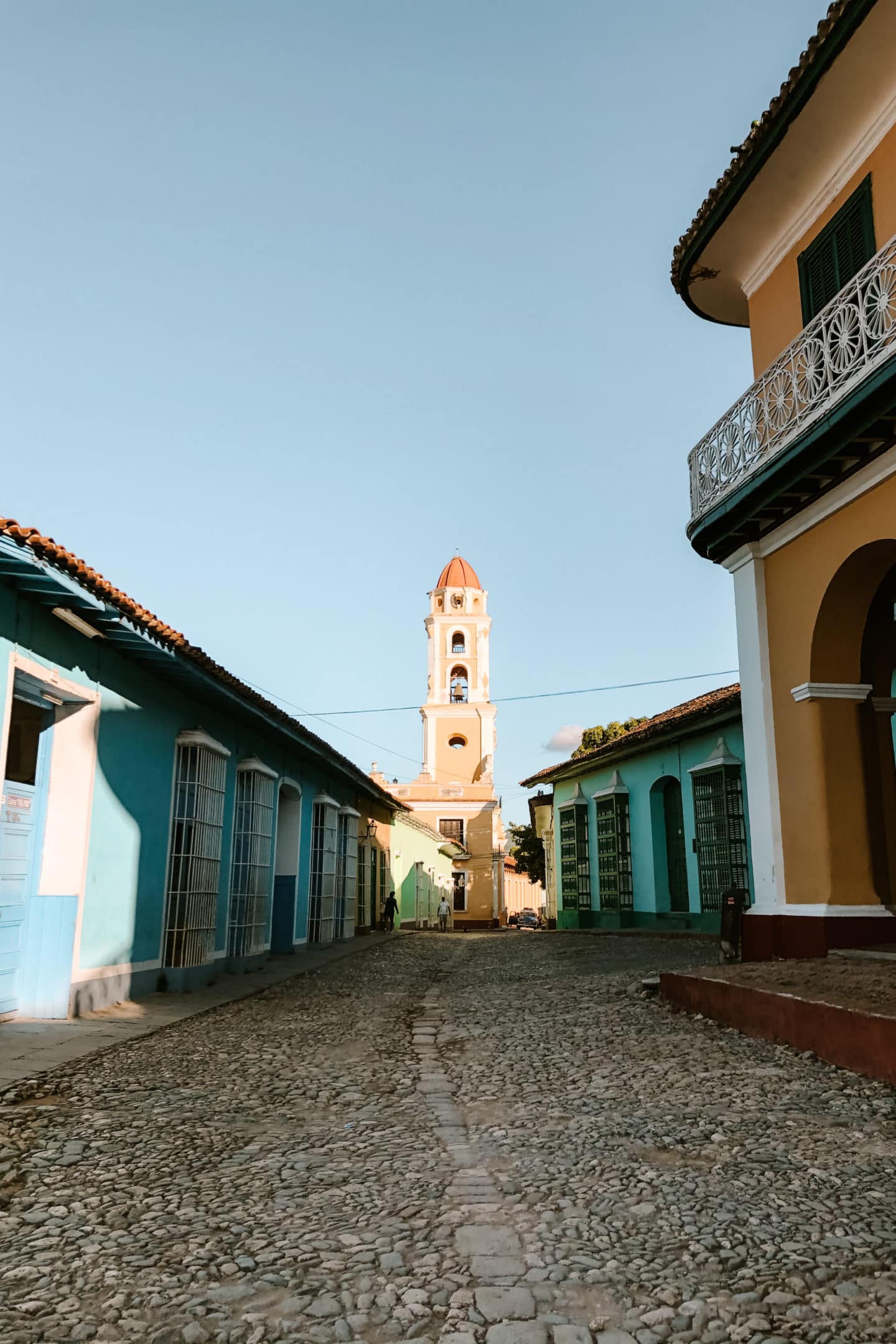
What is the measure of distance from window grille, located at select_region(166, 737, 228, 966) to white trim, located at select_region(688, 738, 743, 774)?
7.10 metres

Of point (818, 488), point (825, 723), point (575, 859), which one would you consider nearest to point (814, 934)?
point (825, 723)

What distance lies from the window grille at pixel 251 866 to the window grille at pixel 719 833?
640 cm

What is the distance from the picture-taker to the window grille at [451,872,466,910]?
43406 millimetres

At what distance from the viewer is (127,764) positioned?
870 cm

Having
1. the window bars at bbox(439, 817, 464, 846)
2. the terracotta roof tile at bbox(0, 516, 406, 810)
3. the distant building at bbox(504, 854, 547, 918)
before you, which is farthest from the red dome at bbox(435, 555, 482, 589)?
the terracotta roof tile at bbox(0, 516, 406, 810)

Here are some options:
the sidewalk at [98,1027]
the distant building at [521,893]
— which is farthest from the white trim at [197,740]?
the distant building at [521,893]

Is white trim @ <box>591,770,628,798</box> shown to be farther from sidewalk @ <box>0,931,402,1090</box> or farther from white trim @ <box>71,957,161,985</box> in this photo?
white trim @ <box>71,957,161,985</box>

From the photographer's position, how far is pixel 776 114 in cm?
779

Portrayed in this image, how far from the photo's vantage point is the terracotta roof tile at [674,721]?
1366cm

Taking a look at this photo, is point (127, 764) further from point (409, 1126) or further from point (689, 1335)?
point (689, 1335)

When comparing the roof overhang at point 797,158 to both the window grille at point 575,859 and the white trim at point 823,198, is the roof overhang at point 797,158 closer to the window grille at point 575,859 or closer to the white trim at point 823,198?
the white trim at point 823,198

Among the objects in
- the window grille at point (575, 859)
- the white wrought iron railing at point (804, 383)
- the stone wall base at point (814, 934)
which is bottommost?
the stone wall base at point (814, 934)

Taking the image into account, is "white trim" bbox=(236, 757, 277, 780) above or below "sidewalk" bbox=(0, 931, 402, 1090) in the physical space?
above

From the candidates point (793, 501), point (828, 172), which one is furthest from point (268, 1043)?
point (828, 172)
